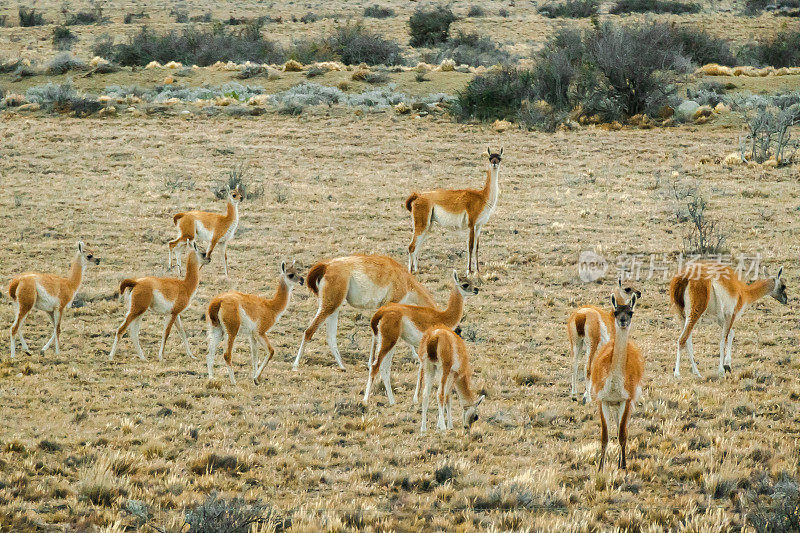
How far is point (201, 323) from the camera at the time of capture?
41.5 ft

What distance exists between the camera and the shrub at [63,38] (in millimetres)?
56781

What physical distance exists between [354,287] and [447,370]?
9.69ft

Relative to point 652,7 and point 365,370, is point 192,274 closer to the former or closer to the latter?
point 365,370

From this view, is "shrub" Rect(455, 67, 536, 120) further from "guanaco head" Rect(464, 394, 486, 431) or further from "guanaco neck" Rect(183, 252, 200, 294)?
"guanaco head" Rect(464, 394, 486, 431)

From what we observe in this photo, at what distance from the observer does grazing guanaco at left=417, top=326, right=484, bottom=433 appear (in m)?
7.98

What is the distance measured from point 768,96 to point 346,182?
2144 cm

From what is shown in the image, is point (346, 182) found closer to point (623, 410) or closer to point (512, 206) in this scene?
point (512, 206)

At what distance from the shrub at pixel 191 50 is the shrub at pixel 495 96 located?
20.4 meters

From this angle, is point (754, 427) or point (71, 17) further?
point (71, 17)

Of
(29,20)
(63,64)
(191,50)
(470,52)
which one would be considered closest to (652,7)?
(470,52)

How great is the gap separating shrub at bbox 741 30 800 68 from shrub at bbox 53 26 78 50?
153 feet

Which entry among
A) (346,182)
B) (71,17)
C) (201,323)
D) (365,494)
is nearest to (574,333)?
(365,494)
